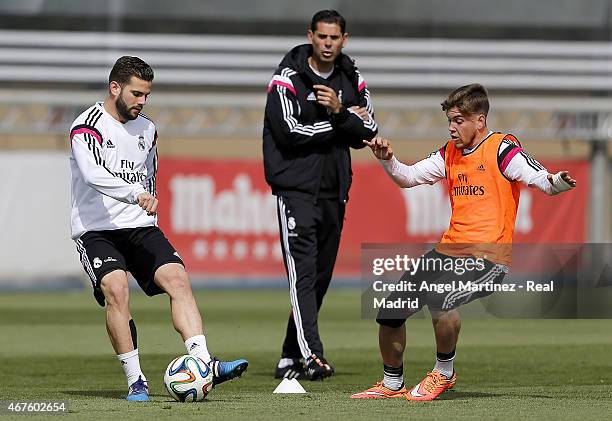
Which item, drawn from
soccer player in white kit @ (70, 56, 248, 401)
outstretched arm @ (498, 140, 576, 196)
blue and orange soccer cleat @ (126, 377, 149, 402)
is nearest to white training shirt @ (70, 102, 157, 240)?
soccer player in white kit @ (70, 56, 248, 401)

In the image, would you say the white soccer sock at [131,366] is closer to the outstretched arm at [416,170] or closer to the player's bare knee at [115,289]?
the player's bare knee at [115,289]

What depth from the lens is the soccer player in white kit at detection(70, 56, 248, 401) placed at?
8.27m

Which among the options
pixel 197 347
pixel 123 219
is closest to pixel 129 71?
pixel 123 219

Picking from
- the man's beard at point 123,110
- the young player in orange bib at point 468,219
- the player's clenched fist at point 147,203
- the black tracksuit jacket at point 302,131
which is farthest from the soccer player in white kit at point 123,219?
the black tracksuit jacket at point 302,131

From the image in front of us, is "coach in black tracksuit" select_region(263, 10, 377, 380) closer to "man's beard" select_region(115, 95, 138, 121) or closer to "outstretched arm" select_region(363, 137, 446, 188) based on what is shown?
"outstretched arm" select_region(363, 137, 446, 188)

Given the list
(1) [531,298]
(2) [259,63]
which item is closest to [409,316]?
(1) [531,298]

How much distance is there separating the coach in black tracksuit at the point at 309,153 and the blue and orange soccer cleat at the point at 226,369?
178cm

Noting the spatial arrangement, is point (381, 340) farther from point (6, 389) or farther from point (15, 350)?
point (15, 350)

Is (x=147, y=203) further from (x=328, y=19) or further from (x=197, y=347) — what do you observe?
(x=328, y=19)

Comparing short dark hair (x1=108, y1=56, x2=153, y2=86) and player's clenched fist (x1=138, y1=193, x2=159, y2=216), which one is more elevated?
short dark hair (x1=108, y1=56, x2=153, y2=86)

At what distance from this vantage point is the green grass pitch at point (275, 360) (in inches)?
296

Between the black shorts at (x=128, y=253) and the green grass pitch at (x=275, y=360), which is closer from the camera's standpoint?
the green grass pitch at (x=275, y=360)

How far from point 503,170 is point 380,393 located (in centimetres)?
148

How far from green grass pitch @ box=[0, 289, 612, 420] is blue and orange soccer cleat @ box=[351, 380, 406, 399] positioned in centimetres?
17
